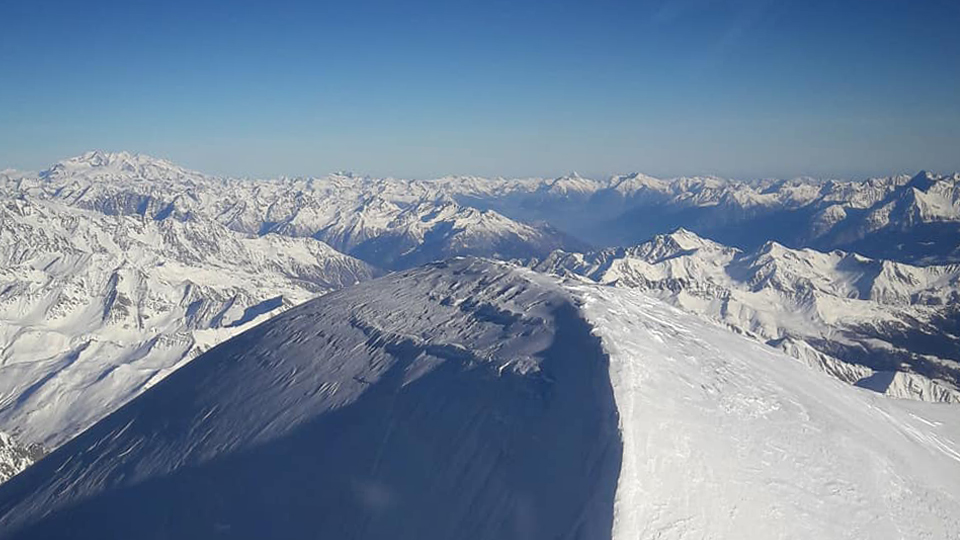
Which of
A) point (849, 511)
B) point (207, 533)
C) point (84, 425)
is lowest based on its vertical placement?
point (84, 425)

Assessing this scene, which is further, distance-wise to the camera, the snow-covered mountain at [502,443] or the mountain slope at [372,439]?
the mountain slope at [372,439]

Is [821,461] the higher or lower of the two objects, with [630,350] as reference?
lower

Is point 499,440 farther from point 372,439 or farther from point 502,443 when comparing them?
point 372,439

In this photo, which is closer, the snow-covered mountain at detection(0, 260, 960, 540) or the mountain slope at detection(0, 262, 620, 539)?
the snow-covered mountain at detection(0, 260, 960, 540)

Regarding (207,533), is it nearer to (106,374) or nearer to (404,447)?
(404,447)

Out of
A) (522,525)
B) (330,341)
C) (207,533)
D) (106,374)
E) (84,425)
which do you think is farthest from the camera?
(106,374)

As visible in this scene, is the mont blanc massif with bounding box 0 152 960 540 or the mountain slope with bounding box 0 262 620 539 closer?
the mont blanc massif with bounding box 0 152 960 540

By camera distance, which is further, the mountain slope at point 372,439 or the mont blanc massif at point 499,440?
the mountain slope at point 372,439

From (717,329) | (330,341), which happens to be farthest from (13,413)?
(717,329)
